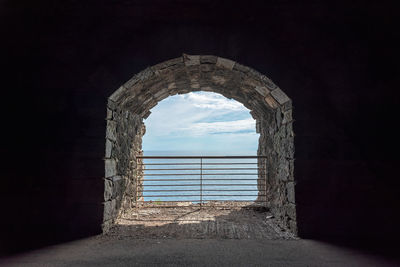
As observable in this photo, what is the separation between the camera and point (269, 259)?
2398mm

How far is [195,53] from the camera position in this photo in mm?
3359

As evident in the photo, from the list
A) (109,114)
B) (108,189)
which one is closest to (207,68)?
(109,114)

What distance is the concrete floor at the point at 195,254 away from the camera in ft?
7.67

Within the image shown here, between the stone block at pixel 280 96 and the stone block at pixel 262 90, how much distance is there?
0.11 meters

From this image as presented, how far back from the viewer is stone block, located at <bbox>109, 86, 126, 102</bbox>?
10.8 ft

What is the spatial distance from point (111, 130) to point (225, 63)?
71.7 inches

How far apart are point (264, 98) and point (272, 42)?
35.3 inches

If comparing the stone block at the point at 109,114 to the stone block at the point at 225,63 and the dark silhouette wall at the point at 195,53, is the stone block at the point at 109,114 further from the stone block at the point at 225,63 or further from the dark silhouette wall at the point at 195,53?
the stone block at the point at 225,63

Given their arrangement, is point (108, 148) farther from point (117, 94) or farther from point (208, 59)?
point (208, 59)

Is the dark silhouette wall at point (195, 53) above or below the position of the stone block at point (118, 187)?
above

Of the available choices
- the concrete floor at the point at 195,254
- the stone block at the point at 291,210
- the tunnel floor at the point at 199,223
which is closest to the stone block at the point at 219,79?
the stone block at the point at 291,210
